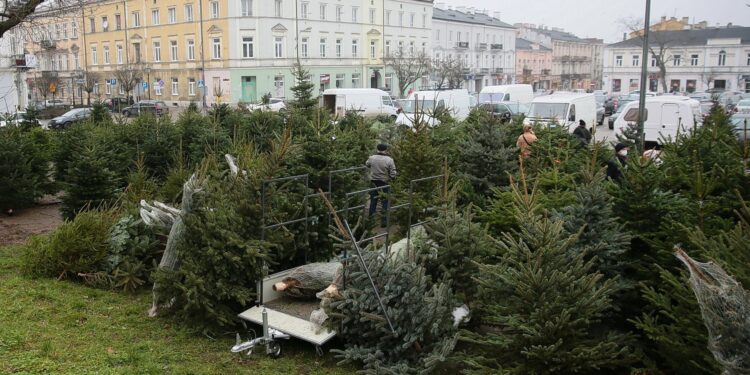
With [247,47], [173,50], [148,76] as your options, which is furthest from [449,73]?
[148,76]

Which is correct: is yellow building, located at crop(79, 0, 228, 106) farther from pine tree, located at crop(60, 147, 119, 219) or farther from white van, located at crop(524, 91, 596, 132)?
pine tree, located at crop(60, 147, 119, 219)

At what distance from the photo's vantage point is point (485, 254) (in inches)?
318

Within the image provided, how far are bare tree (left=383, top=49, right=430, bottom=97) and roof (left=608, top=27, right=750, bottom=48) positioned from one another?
35.5 metres

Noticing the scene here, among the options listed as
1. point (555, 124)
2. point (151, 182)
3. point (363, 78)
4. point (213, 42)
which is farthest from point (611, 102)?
point (151, 182)

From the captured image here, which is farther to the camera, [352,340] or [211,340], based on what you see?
[211,340]

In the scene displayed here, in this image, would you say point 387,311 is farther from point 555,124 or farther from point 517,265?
point 555,124

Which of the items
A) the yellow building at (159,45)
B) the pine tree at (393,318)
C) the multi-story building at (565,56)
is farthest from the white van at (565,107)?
the multi-story building at (565,56)

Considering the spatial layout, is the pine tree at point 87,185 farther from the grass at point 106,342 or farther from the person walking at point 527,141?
the person walking at point 527,141

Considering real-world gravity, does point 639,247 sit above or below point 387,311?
above

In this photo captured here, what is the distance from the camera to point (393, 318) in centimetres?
707

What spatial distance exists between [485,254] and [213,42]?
178 ft

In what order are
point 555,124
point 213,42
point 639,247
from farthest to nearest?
point 213,42 → point 555,124 → point 639,247

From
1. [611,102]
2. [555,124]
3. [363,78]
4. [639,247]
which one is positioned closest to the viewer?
[639,247]

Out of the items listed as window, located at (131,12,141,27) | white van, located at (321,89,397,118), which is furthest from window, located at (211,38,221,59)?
white van, located at (321,89,397,118)
